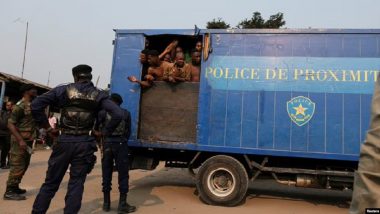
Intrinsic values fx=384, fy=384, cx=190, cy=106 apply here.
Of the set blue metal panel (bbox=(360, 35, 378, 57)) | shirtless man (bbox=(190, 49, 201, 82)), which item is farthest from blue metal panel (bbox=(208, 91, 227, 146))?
blue metal panel (bbox=(360, 35, 378, 57))

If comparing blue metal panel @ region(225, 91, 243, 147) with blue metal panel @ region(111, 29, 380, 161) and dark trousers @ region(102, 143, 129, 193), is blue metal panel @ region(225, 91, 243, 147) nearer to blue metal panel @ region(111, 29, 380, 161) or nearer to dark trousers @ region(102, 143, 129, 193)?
blue metal panel @ region(111, 29, 380, 161)

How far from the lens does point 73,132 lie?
14.6ft

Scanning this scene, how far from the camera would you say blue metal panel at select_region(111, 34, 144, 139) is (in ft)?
22.9

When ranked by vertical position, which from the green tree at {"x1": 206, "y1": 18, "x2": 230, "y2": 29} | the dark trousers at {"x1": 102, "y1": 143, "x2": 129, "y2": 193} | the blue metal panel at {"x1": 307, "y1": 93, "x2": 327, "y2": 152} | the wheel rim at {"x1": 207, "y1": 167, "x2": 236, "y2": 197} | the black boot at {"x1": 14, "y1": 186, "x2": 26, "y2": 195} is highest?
the green tree at {"x1": 206, "y1": 18, "x2": 230, "y2": 29}

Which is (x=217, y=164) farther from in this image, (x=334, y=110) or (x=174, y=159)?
(x=334, y=110)

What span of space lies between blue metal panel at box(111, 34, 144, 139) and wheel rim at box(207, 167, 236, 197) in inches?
62.3

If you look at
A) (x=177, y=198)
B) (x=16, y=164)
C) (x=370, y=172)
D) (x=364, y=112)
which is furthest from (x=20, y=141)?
(x=370, y=172)

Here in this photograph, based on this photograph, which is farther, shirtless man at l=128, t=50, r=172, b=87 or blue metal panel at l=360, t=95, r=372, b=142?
shirtless man at l=128, t=50, r=172, b=87

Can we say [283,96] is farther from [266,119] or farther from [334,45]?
[334,45]

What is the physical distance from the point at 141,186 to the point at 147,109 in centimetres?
186

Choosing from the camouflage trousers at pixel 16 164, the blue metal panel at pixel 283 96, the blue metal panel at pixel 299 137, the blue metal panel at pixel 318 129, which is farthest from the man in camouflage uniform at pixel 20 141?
the blue metal panel at pixel 318 129

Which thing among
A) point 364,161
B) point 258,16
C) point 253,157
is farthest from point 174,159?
point 258,16

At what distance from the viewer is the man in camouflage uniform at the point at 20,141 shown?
19.4ft

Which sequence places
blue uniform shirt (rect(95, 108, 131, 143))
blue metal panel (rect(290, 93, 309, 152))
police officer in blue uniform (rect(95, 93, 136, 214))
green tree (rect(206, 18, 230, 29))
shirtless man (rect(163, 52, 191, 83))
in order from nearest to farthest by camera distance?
police officer in blue uniform (rect(95, 93, 136, 214)) → blue uniform shirt (rect(95, 108, 131, 143)) → blue metal panel (rect(290, 93, 309, 152)) → shirtless man (rect(163, 52, 191, 83)) → green tree (rect(206, 18, 230, 29))
